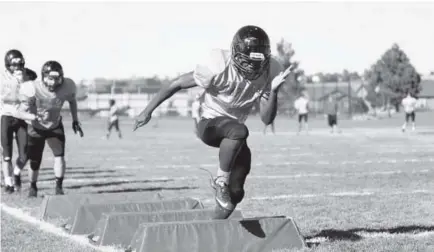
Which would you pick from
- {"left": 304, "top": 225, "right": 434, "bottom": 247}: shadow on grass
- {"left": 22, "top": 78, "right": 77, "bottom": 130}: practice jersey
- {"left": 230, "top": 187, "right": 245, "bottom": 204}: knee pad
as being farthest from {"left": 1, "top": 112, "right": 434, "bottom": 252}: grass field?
{"left": 22, "top": 78, "right": 77, "bottom": 130}: practice jersey

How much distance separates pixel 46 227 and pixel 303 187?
179 inches

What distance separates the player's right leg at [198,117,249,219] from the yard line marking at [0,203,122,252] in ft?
3.12

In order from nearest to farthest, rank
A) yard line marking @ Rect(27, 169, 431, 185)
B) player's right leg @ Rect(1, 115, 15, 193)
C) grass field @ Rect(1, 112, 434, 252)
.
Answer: grass field @ Rect(1, 112, 434, 252)
player's right leg @ Rect(1, 115, 15, 193)
yard line marking @ Rect(27, 169, 431, 185)

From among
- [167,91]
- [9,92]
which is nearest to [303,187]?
[9,92]

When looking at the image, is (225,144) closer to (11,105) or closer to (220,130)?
(220,130)

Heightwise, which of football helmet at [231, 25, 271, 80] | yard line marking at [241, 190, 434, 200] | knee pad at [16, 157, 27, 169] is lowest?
yard line marking at [241, 190, 434, 200]

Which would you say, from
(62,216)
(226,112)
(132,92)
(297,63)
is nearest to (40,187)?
(62,216)

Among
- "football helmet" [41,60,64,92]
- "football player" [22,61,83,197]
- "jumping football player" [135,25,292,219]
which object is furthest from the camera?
"football player" [22,61,83,197]

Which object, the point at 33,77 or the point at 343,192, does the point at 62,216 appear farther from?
the point at 343,192

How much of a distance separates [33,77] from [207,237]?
534 centimetres

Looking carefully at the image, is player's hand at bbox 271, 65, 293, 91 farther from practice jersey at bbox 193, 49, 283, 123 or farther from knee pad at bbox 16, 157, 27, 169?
knee pad at bbox 16, 157, 27, 169

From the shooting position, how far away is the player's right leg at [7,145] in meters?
10.3

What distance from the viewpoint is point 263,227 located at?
19.7 feet

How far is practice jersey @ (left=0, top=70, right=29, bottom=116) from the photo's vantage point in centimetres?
998
